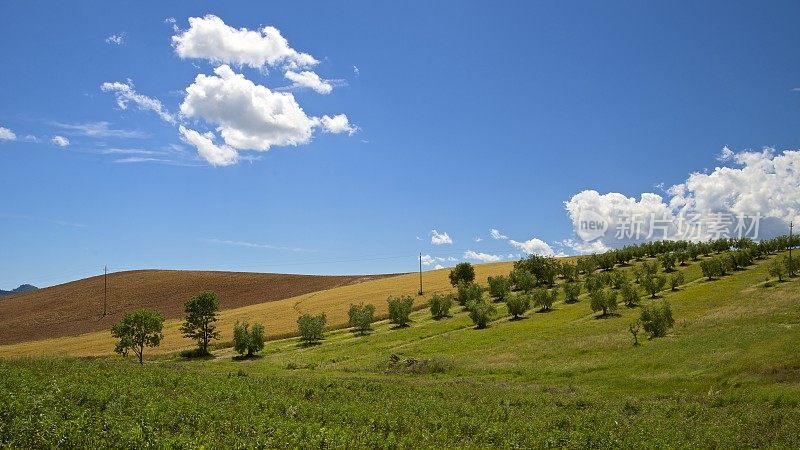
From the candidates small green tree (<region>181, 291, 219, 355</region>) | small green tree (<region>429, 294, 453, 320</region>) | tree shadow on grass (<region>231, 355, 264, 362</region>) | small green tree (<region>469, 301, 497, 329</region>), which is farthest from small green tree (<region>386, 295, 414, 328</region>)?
small green tree (<region>181, 291, 219, 355</region>)

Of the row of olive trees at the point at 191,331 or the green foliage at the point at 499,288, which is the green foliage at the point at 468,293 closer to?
the green foliage at the point at 499,288

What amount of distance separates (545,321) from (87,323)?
335 feet

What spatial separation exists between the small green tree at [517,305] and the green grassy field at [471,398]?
916 inches

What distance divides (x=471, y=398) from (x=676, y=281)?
89.4 metres

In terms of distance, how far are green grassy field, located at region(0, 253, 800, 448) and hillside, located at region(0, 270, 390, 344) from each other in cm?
7409

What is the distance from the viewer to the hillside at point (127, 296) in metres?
125

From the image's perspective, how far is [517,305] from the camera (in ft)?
333

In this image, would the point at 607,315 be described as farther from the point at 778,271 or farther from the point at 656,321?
the point at 778,271

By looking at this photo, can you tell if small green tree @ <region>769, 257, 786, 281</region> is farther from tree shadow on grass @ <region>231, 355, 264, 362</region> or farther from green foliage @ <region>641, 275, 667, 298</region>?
tree shadow on grass @ <region>231, 355, 264, 362</region>

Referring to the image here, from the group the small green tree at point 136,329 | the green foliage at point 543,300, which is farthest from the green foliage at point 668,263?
the small green tree at point 136,329

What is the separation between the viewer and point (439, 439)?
2295cm

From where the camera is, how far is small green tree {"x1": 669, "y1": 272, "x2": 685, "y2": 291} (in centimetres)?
10988

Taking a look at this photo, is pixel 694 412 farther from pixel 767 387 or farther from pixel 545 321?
pixel 545 321

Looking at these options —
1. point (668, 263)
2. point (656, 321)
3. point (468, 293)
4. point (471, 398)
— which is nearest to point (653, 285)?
point (668, 263)
